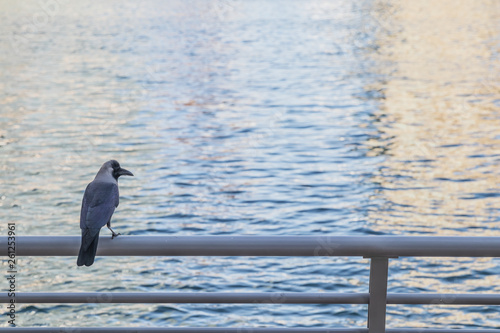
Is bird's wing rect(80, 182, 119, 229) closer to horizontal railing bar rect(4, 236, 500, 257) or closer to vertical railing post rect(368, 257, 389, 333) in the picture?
horizontal railing bar rect(4, 236, 500, 257)

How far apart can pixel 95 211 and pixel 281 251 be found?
1254 millimetres

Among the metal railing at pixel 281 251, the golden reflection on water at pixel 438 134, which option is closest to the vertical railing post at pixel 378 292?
the metal railing at pixel 281 251

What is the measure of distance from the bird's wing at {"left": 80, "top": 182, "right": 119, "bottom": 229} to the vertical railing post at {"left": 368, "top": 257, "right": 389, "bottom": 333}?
1217 mm

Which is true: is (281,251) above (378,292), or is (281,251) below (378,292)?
above

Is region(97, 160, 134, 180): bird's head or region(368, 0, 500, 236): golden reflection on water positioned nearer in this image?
region(97, 160, 134, 180): bird's head

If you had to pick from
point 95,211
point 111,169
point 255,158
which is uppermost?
point 255,158

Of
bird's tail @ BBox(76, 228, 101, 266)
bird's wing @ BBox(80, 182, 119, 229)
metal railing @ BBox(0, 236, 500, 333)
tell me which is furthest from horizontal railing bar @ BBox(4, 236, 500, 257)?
bird's wing @ BBox(80, 182, 119, 229)

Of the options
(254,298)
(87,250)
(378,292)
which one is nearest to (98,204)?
(87,250)

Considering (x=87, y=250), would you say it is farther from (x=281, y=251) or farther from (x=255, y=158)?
(x=255, y=158)

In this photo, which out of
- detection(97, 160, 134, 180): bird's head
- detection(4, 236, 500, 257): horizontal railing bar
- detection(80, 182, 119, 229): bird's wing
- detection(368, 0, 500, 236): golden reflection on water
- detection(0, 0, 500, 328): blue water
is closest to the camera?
detection(4, 236, 500, 257): horizontal railing bar

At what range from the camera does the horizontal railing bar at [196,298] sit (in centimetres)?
A: 301

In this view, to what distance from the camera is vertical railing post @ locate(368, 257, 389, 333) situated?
3.00m

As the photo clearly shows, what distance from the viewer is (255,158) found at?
21.0m

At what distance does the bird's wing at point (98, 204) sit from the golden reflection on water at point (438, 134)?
1134 centimetres
